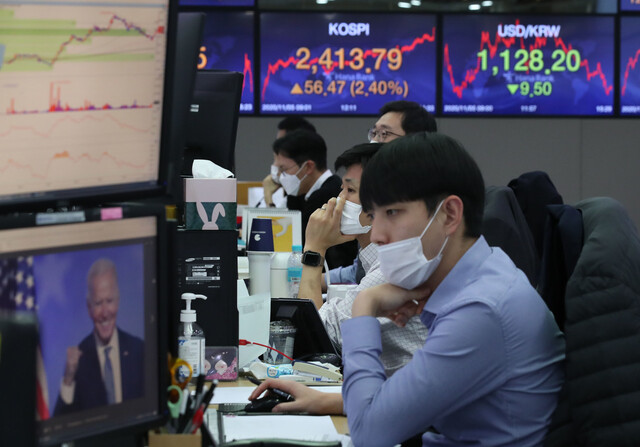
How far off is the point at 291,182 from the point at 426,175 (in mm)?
3487

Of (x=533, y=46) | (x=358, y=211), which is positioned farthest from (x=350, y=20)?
(x=358, y=211)

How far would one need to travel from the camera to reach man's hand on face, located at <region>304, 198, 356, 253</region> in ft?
9.68

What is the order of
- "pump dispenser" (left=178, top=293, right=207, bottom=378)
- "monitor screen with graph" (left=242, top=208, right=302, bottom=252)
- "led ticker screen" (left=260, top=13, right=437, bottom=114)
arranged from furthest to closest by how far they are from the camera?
"led ticker screen" (left=260, top=13, right=437, bottom=114) < "monitor screen with graph" (left=242, top=208, right=302, bottom=252) < "pump dispenser" (left=178, top=293, right=207, bottom=378)

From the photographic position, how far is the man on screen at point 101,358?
1039 mm

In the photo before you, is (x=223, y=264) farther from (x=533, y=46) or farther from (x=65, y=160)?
(x=533, y=46)

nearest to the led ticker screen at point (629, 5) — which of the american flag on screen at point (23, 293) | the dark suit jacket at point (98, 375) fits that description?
the dark suit jacket at point (98, 375)

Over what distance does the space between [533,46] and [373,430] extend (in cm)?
422

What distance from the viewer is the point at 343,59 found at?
16.6 ft

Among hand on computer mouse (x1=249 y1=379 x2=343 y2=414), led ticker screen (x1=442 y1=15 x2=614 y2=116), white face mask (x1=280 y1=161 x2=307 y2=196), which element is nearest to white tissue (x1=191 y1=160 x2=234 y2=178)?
hand on computer mouse (x1=249 y1=379 x2=343 y2=414)

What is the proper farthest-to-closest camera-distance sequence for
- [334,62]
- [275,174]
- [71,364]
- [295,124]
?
1. [275,174]
2. [295,124]
3. [334,62]
4. [71,364]

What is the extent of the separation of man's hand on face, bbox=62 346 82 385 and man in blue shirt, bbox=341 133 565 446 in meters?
0.56

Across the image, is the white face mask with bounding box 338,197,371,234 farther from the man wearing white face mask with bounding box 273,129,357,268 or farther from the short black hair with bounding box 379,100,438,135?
the man wearing white face mask with bounding box 273,129,357,268

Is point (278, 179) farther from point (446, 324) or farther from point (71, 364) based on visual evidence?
point (71, 364)

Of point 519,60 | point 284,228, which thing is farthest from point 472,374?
point 519,60
